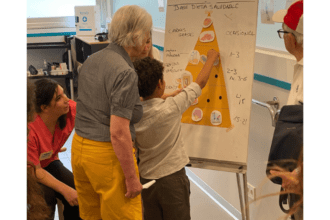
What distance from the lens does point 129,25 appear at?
1610 millimetres

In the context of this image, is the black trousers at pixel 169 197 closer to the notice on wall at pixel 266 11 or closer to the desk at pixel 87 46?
the notice on wall at pixel 266 11

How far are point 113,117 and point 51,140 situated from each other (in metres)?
0.83

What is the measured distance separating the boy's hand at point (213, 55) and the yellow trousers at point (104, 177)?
829 mm

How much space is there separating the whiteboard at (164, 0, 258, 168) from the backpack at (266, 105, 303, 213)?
606 millimetres

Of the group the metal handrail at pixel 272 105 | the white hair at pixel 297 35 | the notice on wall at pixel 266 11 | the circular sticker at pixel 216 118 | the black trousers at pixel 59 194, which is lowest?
the black trousers at pixel 59 194

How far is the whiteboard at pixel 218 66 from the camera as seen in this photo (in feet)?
6.71

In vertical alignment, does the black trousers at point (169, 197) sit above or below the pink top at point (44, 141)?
below

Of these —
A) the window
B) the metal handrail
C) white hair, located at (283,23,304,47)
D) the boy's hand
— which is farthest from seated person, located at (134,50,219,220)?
the window

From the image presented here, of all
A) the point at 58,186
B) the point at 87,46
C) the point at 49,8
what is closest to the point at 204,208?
the point at 58,186

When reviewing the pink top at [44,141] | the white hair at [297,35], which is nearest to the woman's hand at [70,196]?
the pink top at [44,141]

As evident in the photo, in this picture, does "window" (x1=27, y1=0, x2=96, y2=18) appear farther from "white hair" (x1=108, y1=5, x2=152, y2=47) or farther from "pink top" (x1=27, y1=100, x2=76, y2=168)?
"white hair" (x1=108, y1=5, x2=152, y2=47)

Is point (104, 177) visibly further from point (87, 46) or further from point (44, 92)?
point (87, 46)

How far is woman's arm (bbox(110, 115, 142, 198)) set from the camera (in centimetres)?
154

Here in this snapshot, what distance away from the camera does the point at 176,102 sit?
5.99 feet
